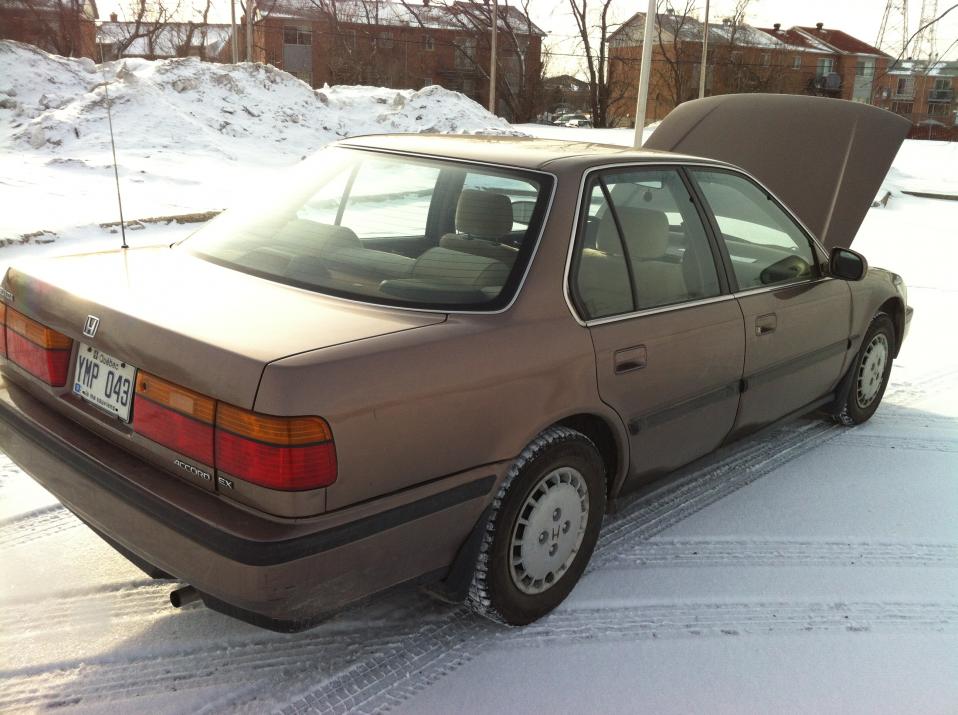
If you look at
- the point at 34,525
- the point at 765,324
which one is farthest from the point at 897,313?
the point at 34,525

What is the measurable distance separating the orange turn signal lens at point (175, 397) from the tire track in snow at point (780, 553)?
1.75 metres

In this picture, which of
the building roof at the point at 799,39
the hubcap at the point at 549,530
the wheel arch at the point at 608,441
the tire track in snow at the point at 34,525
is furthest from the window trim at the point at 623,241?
the building roof at the point at 799,39

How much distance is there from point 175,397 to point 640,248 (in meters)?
1.74

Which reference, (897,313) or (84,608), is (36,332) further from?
(897,313)

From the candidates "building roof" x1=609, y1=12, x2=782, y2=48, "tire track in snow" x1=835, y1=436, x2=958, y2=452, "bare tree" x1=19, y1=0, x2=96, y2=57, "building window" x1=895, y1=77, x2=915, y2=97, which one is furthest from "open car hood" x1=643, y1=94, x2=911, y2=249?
"building window" x1=895, y1=77, x2=915, y2=97

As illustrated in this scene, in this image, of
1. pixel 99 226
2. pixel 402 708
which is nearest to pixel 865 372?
pixel 402 708

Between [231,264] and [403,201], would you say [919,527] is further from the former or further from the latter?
[231,264]

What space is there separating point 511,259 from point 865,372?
9.35 feet

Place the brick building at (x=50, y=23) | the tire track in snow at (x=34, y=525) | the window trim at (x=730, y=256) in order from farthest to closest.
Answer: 1. the brick building at (x=50, y=23)
2. the window trim at (x=730, y=256)
3. the tire track in snow at (x=34, y=525)

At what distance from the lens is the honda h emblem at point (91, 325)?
8.40 feet

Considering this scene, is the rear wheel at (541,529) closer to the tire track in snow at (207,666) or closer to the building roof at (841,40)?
the tire track in snow at (207,666)

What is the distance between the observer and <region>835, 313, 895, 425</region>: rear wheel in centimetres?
477

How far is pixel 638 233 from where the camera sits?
3.27 metres

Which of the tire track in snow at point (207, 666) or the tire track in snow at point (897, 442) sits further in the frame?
the tire track in snow at point (897, 442)
